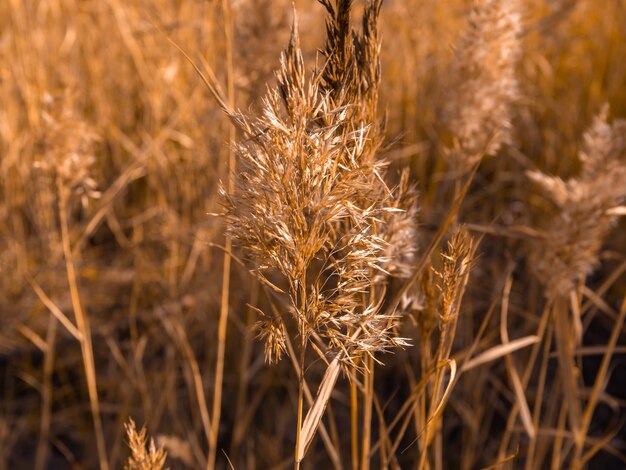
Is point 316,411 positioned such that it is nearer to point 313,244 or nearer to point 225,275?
point 313,244

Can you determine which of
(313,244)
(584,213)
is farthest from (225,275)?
(584,213)

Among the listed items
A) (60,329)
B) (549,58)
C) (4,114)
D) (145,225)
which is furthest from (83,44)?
(549,58)

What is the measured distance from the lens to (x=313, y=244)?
82cm

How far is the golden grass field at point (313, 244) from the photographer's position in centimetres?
87

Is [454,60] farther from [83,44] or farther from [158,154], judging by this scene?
[83,44]

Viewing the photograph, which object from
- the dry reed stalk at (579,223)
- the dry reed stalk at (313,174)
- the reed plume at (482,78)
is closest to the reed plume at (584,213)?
the dry reed stalk at (579,223)

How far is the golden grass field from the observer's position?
2.87 ft

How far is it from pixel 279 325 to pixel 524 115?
2.32 metres

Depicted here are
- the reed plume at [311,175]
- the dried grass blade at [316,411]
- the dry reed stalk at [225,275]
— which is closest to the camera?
the reed plume at [311,175]

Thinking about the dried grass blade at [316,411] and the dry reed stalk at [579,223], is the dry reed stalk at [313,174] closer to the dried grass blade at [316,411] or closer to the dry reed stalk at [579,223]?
the dried grass blade at [316,411]

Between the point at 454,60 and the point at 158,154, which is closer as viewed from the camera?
the point at 454,60

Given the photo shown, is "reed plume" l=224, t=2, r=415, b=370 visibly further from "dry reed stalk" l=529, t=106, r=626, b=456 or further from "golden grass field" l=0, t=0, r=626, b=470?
"dry reed stalk" l=529, t=106, r=626, b=456

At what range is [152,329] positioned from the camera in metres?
2.36

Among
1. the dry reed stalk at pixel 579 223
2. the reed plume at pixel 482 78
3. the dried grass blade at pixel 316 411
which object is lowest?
the dried grass blade at pixel 316 411
